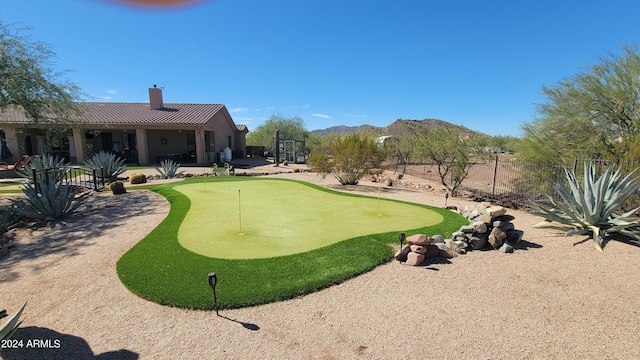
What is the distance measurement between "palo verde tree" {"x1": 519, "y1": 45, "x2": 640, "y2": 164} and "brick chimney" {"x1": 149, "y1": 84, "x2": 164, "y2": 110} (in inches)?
1094

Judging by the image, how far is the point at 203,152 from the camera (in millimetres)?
23812

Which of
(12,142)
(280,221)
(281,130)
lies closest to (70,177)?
(280,221)

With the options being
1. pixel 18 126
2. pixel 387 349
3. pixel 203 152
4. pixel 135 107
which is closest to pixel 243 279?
pixel 387 349

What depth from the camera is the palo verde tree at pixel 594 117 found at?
10.5 metres

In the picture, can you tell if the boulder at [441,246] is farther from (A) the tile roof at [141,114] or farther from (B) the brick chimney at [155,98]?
(B) the brick chimney at [155,98]

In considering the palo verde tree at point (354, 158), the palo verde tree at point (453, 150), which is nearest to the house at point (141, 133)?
the palo verde tree at point (354, 158)

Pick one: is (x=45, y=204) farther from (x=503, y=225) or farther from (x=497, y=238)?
(x=503, y=225)

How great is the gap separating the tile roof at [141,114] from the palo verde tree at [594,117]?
2143cm

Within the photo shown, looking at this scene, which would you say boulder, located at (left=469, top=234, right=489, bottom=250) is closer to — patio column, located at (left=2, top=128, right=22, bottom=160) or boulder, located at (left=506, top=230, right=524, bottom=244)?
boulder, located at (left=506, top=230, right=524, bottom=244)

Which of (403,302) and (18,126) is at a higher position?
(18,126)

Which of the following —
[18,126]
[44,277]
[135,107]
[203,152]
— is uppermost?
[135,107]

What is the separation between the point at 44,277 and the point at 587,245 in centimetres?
1017

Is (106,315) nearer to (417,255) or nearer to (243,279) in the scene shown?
(243,279)

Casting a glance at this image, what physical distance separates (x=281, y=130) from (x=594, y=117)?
32468 millimetres
